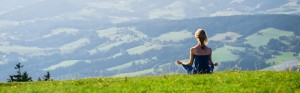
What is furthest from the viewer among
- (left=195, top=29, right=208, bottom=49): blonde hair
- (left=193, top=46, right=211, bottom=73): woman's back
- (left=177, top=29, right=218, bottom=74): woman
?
(left=193, top=46, right=211, bottom=73): woman's back

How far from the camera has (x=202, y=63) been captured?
26.5 meters

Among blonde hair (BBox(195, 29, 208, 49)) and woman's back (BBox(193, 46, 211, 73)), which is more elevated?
blonde hair (BBox(195, 29, 208, 49))

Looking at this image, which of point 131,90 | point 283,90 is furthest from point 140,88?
point 283,90

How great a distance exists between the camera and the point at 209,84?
67.2 feet

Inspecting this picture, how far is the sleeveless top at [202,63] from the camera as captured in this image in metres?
26.2

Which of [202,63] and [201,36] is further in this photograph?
[202,63]

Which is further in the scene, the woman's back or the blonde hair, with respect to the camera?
the woman's back

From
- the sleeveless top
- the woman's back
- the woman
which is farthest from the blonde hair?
the sleeveless top

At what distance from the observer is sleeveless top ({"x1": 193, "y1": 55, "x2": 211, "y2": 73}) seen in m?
26.2

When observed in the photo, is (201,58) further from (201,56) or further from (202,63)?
(202,63)

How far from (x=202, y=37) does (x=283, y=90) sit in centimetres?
802

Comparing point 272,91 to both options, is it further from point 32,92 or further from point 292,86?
point 32,92

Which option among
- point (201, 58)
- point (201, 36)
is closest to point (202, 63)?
point (201, 58)

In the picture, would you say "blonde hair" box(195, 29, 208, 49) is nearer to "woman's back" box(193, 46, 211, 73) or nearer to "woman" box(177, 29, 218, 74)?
"woman" box(177, 29, 218, 74)
